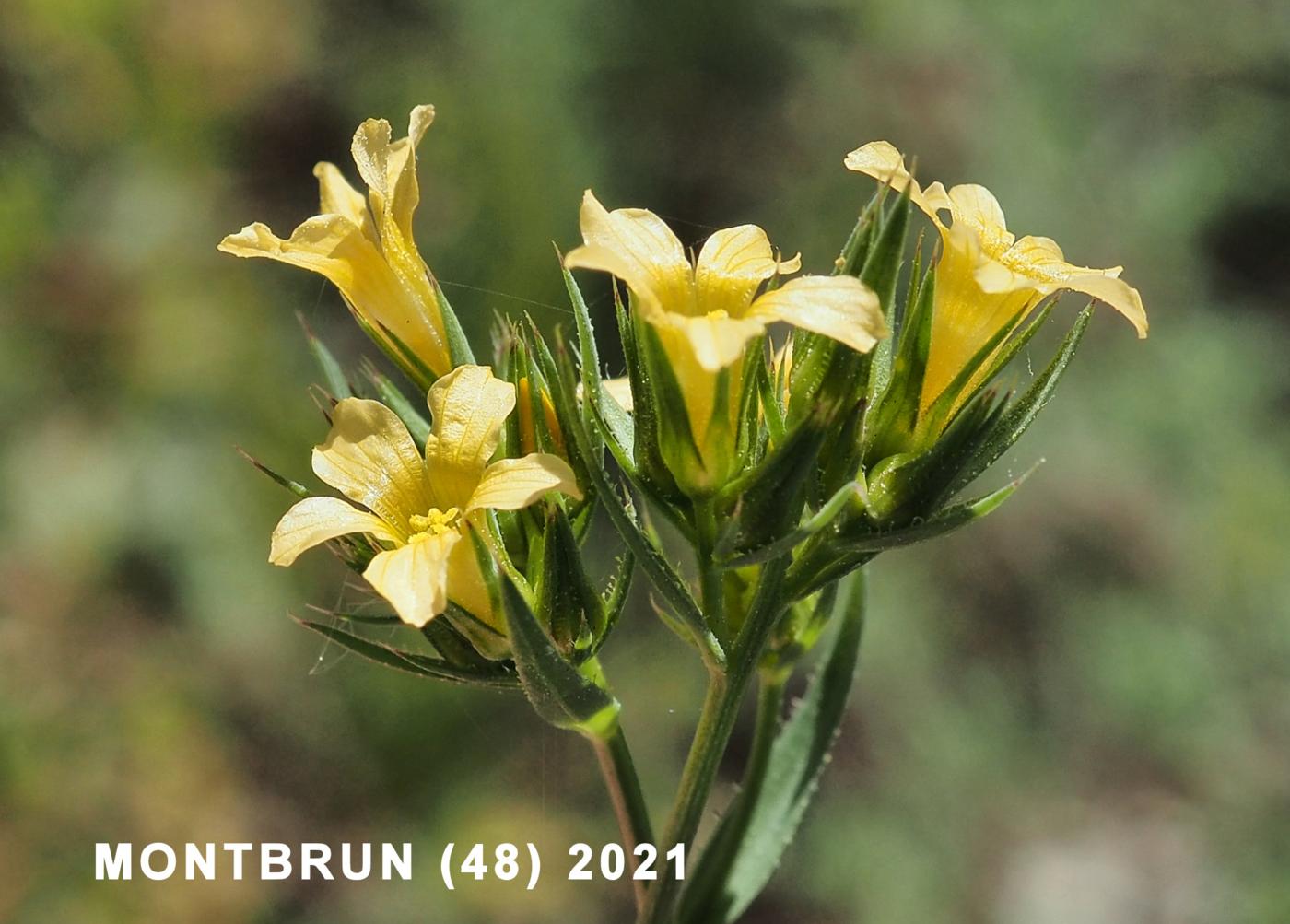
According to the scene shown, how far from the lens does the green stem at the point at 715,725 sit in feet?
6.29

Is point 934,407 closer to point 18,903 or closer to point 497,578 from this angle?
point 497,578

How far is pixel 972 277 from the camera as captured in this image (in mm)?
1902

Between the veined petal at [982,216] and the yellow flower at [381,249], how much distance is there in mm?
955

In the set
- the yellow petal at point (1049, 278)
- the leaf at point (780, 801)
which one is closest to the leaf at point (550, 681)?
the leaf at point (780, 801)

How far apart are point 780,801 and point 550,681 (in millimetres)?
802

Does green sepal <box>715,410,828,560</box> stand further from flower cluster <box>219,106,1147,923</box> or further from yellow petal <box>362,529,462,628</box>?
yellow petal <box>362,529,462,628</box>

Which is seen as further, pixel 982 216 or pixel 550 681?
pixel 982 216

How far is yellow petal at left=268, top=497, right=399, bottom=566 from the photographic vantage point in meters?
1.71

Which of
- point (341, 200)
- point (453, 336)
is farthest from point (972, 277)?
point (341, 200)

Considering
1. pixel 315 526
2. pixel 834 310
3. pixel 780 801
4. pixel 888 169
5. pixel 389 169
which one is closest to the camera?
pixel 834 310

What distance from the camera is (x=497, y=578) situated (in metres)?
1.69

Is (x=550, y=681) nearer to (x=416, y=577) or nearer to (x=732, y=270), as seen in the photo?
(x=416, y=577)

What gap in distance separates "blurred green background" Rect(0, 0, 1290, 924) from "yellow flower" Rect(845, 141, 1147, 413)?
3340 mm

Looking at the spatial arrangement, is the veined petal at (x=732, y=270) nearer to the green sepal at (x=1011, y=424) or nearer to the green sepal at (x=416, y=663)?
the green sepal at (x=1011, y=424)
